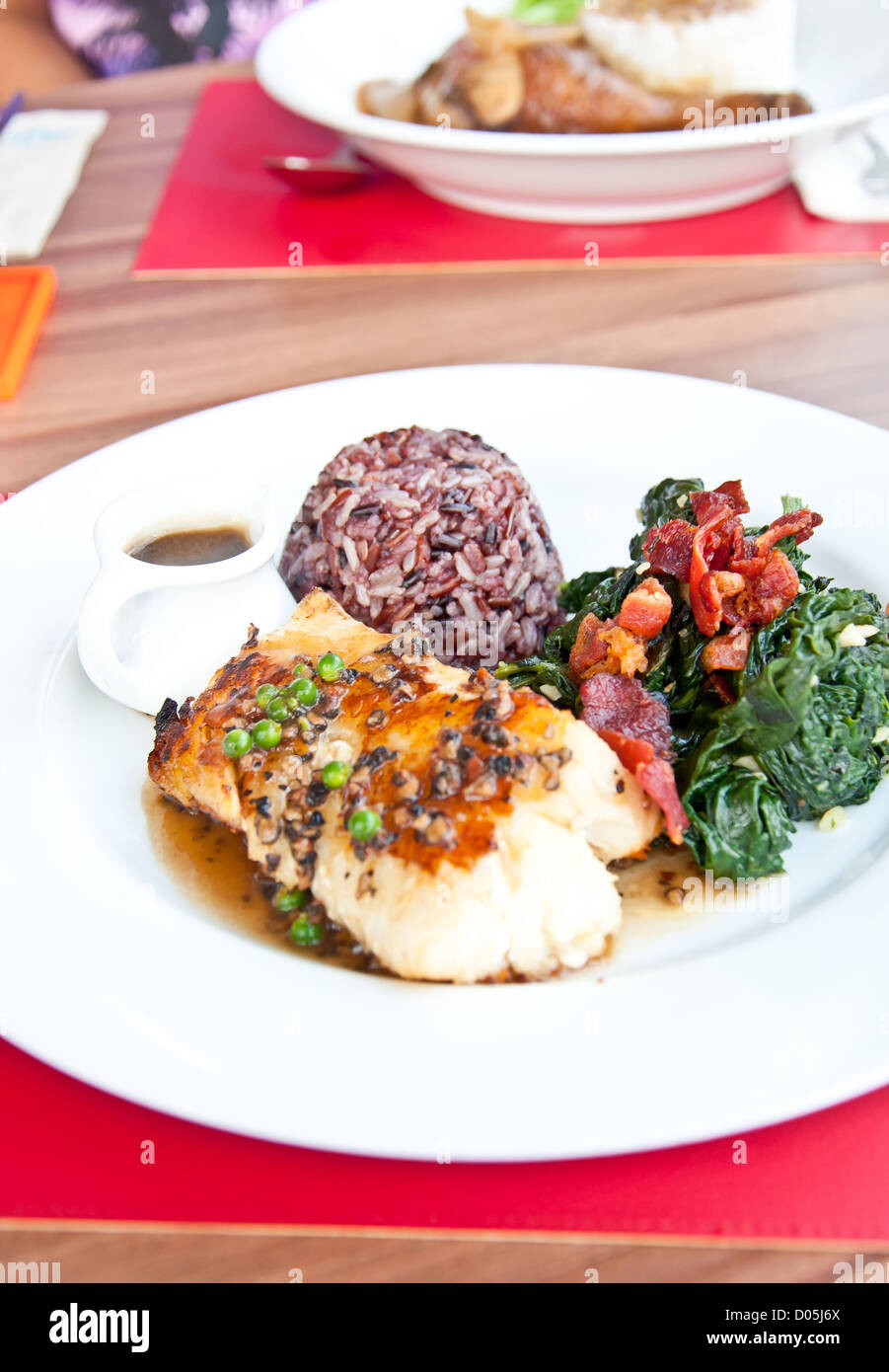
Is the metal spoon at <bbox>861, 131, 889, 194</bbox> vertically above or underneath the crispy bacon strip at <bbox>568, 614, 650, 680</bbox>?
above

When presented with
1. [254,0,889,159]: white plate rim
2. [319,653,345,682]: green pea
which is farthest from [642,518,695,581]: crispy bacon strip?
[254,0,889,159]: white plate rim

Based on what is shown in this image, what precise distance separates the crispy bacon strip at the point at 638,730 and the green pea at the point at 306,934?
85 centimetres

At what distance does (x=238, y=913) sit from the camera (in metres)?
2.86

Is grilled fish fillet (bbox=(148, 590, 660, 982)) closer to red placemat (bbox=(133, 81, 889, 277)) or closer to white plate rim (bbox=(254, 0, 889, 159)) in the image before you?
white plate rim (bbox=(254, 0, 889, 159))

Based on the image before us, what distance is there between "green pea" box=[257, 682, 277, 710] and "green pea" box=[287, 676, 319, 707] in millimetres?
44

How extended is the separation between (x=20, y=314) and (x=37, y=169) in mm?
1506

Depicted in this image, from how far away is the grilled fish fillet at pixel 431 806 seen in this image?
2.45m

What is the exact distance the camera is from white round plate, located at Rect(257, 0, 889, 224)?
471cm

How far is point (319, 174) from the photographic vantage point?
573 centimetres

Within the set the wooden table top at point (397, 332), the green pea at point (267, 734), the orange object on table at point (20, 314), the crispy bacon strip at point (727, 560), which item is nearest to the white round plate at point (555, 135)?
the wooden table top at point (397, 332)
